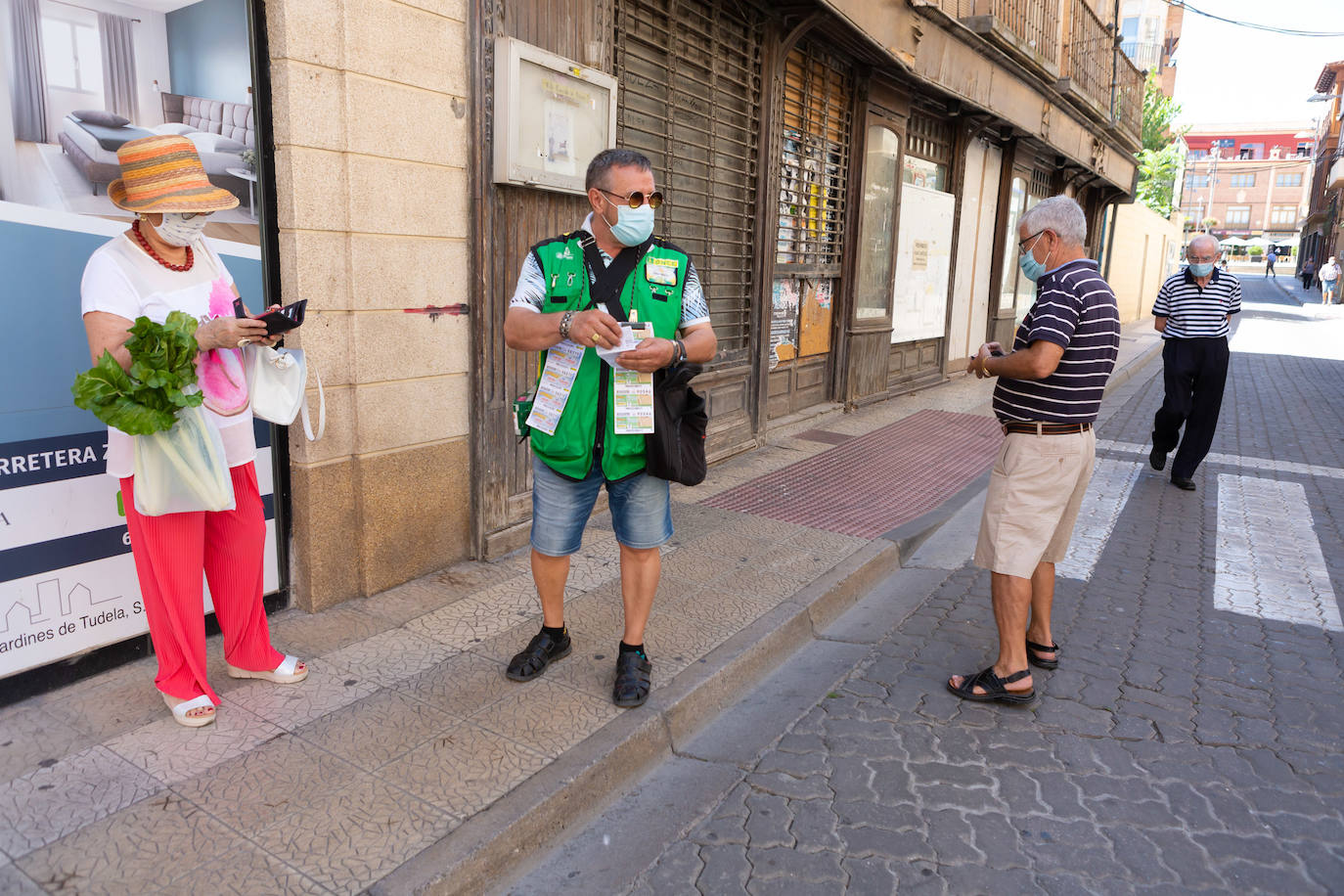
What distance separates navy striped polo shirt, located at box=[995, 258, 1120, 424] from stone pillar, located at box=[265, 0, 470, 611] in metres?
2.70

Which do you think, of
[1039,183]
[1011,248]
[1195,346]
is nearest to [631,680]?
[1195,346]

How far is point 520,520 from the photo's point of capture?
505cm

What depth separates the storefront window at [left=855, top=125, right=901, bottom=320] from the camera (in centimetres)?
962

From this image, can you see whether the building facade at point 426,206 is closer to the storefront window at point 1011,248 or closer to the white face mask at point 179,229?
the white face mask at point 179,229

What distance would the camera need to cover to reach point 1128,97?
19.2m

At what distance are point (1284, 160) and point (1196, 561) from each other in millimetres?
106275

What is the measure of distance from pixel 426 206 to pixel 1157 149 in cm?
3864

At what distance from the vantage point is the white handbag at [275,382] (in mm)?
3064

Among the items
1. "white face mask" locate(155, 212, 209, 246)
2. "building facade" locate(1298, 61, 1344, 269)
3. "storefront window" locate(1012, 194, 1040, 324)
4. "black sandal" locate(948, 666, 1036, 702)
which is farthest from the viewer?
"building facade" locate(1298, 61, 1344, 269)

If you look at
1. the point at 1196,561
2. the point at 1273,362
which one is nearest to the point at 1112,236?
the point at 1273,362

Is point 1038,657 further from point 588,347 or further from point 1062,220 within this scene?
point 588,347

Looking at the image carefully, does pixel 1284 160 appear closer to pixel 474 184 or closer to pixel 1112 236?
pixel 1112 236

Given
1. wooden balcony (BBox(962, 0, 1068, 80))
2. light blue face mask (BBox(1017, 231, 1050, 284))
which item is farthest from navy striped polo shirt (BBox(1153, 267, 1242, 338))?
light blue face mask (BBox(1017, 231, 1050, 284))

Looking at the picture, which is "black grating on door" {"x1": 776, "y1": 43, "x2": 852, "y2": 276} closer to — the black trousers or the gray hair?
the black trousers
